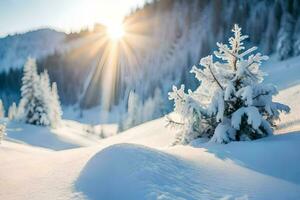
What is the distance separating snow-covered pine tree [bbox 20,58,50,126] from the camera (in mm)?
51094

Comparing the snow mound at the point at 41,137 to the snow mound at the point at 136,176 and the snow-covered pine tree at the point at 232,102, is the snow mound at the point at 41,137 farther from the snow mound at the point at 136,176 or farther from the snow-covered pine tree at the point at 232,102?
the snow mound at the point at 136,176

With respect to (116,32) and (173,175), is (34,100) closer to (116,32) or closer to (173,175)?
(173,175)

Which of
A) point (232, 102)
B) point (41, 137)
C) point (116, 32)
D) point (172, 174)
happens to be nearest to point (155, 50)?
point (116, 32)

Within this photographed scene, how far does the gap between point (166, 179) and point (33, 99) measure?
44.2 metres

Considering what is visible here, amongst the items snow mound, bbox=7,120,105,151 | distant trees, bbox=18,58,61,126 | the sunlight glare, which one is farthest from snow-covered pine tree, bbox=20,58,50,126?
the sunlight glare

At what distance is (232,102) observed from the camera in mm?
14164

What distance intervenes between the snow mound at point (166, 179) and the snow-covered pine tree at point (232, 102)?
299cm

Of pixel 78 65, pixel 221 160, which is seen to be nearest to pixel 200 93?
pixel 221 160

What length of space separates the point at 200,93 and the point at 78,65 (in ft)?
566

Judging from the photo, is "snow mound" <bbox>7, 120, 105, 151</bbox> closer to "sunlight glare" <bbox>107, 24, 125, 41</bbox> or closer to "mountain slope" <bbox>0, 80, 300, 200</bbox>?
"mountain slope" <bbox>0, 80, 300, 200</bbox>

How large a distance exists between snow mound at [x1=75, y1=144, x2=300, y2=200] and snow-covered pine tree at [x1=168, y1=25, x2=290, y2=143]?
299 centimetres

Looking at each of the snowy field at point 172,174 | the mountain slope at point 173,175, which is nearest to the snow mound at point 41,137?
the snowy field at point 172,174

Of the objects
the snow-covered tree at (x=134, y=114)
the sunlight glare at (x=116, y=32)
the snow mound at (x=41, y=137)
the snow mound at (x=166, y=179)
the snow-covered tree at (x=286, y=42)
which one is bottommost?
the snow mound at (x=41, y=137)

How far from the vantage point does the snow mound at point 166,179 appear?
865 centimetres
